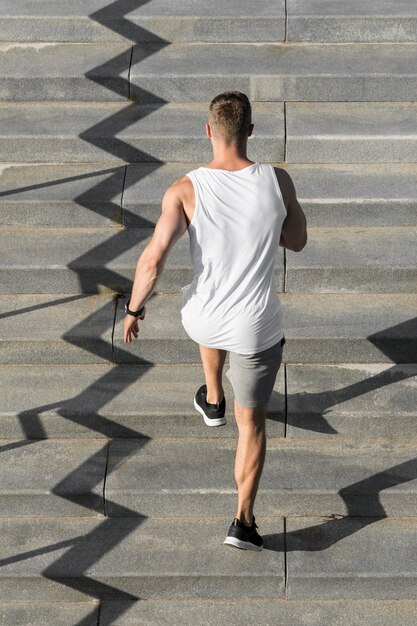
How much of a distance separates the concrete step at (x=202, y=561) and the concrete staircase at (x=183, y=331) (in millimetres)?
10

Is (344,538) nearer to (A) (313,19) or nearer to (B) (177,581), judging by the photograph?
(B) (177,581)

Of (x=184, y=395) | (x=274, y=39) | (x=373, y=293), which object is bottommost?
(x=184, y=395)

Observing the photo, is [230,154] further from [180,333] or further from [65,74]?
[65,74]

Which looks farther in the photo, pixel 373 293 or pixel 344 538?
pixel 373 293

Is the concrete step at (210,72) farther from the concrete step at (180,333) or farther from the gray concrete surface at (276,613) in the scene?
the gray concrete surface at (276,613)

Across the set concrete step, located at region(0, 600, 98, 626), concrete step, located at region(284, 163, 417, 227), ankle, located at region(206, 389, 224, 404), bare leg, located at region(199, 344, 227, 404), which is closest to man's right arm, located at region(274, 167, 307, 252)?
bare leg, located at region(199, 344, 227, 404)

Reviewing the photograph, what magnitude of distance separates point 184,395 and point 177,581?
86 cm

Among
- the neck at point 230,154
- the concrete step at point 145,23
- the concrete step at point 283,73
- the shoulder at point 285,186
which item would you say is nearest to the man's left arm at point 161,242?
the neck at point 230,154

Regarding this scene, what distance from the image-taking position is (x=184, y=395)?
201 inches

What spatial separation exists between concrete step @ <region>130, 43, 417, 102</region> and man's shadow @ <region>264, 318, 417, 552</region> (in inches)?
51.9

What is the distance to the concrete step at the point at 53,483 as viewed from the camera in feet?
16.3

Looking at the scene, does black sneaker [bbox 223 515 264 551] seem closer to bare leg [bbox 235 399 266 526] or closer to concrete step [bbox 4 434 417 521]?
bare leg [bbox 235 399 266 526]


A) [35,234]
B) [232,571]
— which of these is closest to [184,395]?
[232,571]

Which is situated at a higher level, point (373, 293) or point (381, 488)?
point (373, 293)
